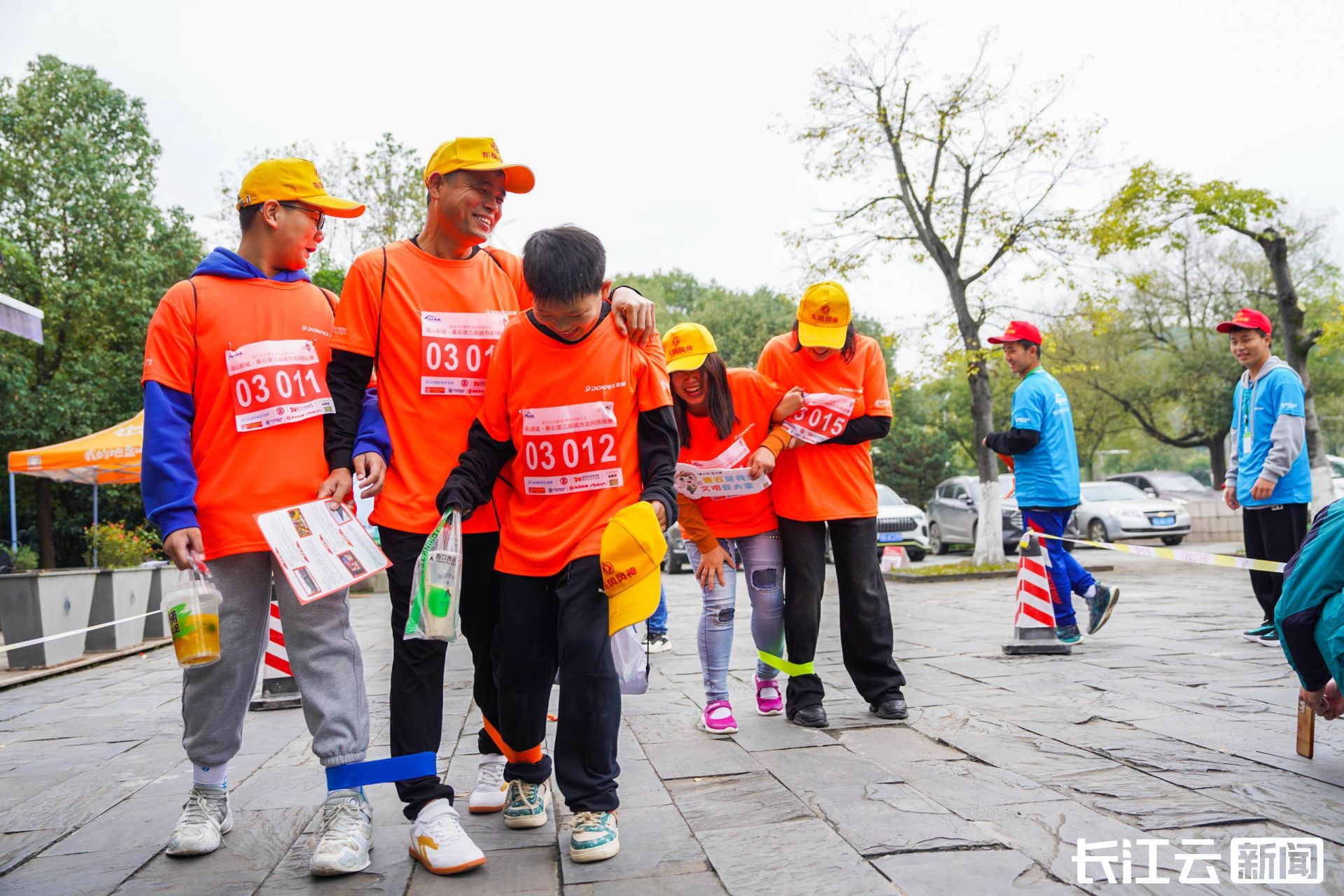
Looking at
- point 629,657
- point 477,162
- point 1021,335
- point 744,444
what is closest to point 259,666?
point 629,657

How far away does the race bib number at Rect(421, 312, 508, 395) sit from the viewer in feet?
10.1

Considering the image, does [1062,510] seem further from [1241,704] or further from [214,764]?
[214,764]

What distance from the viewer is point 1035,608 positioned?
642 cm

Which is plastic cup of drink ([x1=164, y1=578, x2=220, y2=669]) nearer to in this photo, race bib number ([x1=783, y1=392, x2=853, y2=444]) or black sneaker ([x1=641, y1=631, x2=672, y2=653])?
race bib number ([x1=783, y1=392, x2=853, y2=444])

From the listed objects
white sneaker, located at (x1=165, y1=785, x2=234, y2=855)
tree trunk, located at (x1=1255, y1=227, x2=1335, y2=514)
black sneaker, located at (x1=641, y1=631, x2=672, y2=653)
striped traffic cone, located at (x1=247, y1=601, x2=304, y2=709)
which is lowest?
black sneaker, located at (x1=641, y1=631, x2=672, y2=653)

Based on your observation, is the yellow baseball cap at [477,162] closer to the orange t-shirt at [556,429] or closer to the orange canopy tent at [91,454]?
the orange t-shirt at [556,429]

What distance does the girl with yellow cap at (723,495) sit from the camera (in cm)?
442

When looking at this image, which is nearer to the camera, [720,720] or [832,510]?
[720,720]

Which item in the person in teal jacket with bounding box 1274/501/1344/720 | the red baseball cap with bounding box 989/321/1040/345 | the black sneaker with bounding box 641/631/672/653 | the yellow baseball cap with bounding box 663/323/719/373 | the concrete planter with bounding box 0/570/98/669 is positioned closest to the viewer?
the person in teal jacket with bounding box 1274/501/1344/720

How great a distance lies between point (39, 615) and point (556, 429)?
7.54 meters

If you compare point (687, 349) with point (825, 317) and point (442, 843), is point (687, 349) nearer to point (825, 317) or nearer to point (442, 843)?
point (825, 317)

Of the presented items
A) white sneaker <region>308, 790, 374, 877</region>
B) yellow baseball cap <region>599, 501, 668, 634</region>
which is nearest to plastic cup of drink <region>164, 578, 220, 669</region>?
white sneaker <region>308, 790, 374, 877</region>

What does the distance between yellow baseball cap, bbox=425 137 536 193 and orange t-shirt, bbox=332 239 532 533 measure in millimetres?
264

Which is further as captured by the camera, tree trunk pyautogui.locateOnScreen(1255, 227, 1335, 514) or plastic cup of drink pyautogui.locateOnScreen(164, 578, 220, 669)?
tree trunk pyautogui.locateOnScreen(1255, 227, 1335, 514)
